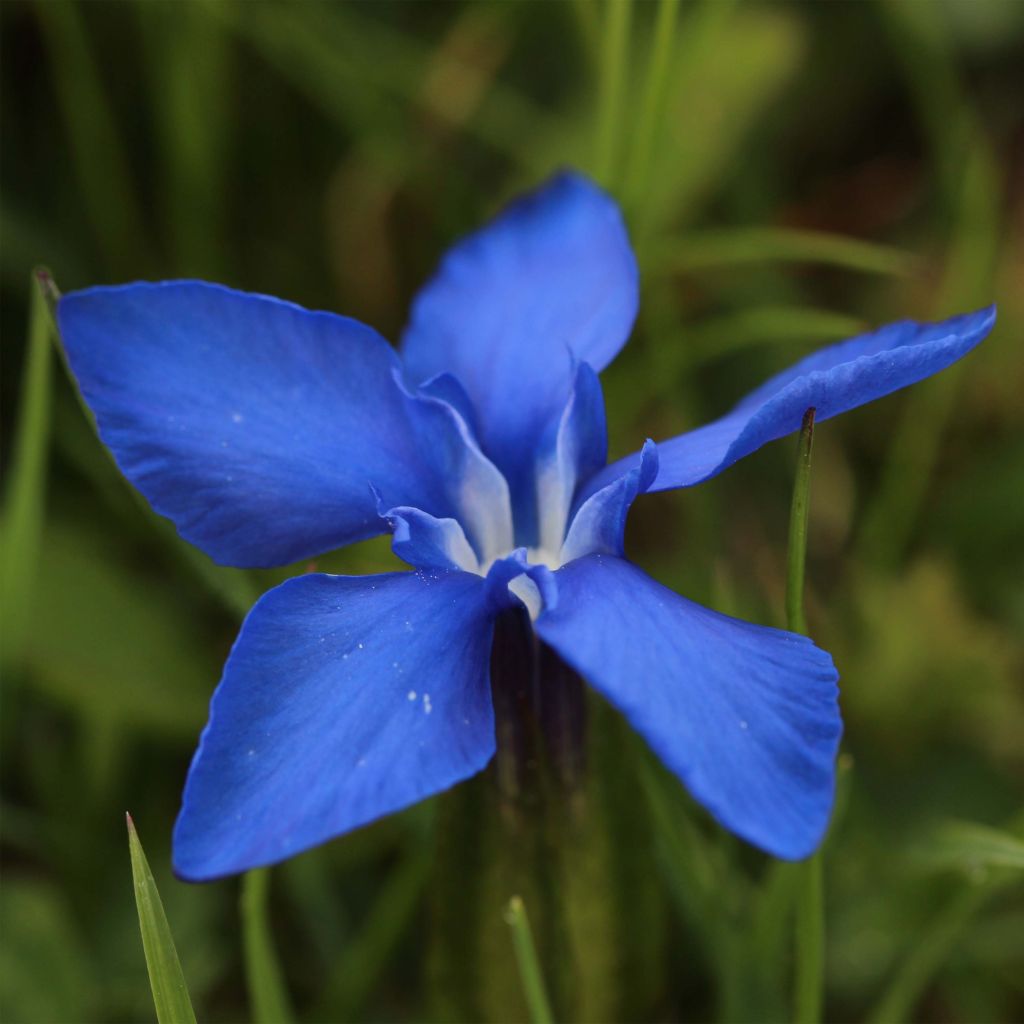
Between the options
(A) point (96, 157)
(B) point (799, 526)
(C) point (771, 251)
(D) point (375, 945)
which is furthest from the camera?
(A) point (96, 157)

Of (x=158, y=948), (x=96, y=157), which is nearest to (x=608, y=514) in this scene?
(x=158, y=948)

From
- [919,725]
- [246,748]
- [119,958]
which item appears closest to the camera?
[246,748]

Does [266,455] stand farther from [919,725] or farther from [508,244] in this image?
[919,725]

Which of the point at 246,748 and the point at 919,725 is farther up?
the point at 246,748

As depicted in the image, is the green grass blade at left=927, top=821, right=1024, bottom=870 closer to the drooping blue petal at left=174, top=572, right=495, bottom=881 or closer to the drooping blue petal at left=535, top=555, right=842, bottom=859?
the drooping blue petal at left=535, top=555, right=842, bottom=859

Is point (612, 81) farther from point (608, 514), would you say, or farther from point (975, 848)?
point (975, 848)

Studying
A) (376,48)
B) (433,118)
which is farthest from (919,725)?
(376,48)
